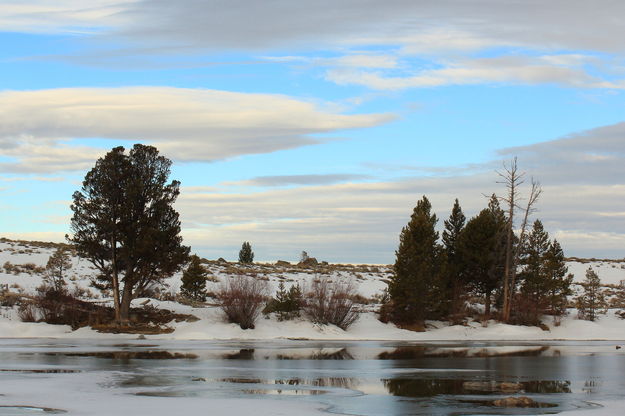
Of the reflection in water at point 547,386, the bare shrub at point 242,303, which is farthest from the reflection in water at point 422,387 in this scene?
the bare shrub at point 242,303

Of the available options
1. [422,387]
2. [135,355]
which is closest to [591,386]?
[422,387]

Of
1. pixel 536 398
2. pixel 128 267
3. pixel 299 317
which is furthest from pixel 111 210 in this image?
pixel 536 398

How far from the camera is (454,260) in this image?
159 ft

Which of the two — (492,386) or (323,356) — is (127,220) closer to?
(323,356)

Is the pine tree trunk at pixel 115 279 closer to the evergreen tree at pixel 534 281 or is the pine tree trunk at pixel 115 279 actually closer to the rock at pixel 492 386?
the evergreen tree at pixel 534 281

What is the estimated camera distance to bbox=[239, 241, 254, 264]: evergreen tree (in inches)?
3161

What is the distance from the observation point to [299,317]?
44562 mm

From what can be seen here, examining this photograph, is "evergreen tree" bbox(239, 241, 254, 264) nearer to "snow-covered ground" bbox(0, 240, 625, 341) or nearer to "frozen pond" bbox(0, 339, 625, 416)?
"snow-covered ground" bbox(0, 240, 625, 341)

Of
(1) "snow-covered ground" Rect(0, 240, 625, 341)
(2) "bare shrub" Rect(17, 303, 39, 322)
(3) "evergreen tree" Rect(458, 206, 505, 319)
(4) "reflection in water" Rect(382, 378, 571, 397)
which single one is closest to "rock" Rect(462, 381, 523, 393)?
(4) "reflection in water" Rect(382, 378, 571, 397)

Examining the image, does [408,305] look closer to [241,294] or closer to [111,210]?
[241,294]

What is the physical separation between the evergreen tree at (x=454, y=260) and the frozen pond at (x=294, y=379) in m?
13.5

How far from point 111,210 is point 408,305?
1754 centimetres

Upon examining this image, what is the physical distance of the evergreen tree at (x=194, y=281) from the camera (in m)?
48.2

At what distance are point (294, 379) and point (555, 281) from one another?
31954mm
